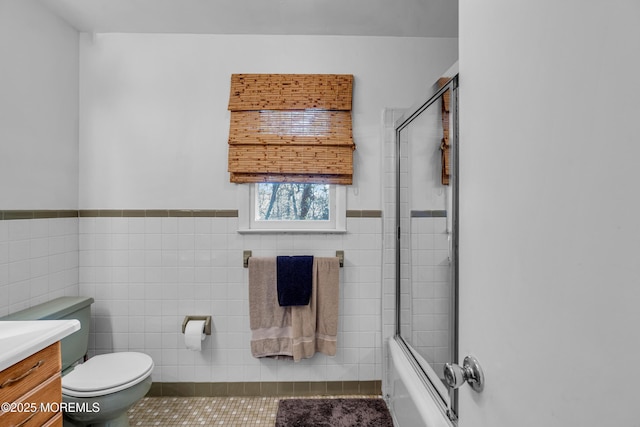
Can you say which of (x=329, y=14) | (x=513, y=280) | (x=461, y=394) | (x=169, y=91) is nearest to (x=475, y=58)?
(x=513, y=280)

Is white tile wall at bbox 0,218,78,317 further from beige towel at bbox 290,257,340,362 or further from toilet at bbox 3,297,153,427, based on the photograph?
beige towel at bbox 290,257,340,362

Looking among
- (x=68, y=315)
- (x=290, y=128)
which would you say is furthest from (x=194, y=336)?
(x=290, y=128)

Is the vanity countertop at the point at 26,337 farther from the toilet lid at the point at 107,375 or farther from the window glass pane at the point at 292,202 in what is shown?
the window glass pane at the point at 292,202

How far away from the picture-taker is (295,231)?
2195 mm

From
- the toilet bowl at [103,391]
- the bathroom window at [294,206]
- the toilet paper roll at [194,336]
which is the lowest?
the toilet bowl at [103,391]

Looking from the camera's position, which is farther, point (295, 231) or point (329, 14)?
point (295, 231)

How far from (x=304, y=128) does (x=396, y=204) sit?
0.77 meters

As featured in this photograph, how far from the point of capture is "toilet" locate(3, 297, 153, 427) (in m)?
1.55

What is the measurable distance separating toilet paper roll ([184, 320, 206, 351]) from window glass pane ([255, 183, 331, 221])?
0.78 metres

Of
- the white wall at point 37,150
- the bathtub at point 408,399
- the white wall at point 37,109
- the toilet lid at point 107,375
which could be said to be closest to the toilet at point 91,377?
the toilet lid at point 107,375

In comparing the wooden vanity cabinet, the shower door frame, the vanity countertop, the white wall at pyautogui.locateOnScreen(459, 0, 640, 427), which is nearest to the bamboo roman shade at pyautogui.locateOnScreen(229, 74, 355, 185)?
the shower door frame

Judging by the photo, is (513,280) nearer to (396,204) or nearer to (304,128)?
(396,204)

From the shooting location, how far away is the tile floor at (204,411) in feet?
6.40

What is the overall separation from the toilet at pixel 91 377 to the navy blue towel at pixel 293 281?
2.67 ft
